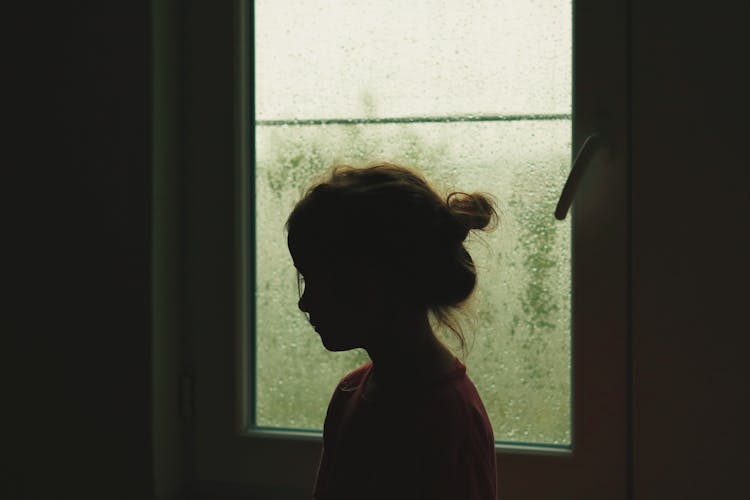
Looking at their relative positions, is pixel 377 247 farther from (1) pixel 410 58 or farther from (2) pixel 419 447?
(1) pixel 410 58

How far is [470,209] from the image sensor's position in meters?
0.93

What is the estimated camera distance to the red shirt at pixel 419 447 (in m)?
0.86

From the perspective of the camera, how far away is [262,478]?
1353 mm

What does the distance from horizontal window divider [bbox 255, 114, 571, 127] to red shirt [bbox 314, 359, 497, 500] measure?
46 centimetres
